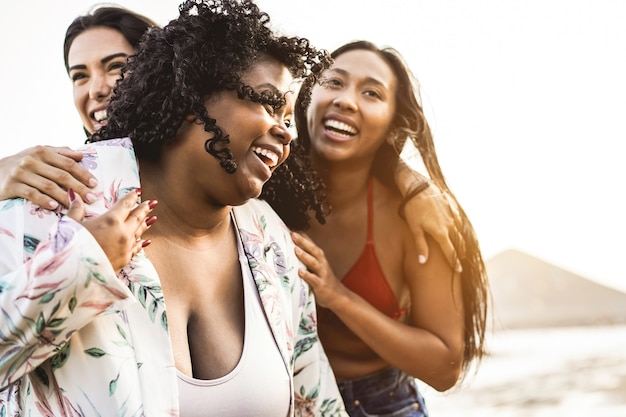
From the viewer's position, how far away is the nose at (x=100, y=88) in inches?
79.9

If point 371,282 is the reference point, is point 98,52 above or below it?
above

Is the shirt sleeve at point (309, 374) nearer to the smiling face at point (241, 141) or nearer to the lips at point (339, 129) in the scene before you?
the smiling face at point (241, 141)

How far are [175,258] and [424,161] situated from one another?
3.45 ft

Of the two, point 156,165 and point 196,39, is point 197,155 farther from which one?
point 196,39

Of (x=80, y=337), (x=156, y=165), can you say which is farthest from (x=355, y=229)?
(x=80, y=337)

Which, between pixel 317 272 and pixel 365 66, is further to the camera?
pixel 365 66

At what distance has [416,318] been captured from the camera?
2.06 m

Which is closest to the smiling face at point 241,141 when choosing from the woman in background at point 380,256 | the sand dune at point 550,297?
the woman in background at point 380,256

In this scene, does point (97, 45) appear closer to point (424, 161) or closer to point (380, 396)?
point (424, 161)

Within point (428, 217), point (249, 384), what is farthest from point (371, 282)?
point (249, 384)

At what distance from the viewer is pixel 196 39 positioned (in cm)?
142

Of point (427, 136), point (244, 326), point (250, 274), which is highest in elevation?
point (427, 136)

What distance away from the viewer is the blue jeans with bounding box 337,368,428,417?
2.05 meters

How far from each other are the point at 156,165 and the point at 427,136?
107cm
